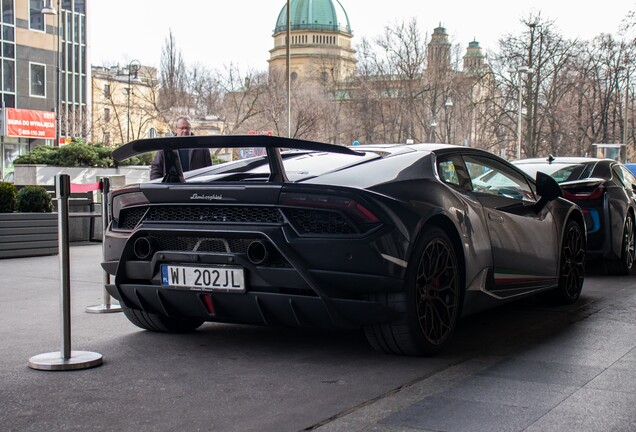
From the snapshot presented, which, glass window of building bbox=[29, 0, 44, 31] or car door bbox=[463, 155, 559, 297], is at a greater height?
glass window of building bbox=[29, 0, 44, 31]

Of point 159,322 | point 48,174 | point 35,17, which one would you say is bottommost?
point 159,322

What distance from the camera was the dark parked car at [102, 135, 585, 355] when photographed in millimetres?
5020

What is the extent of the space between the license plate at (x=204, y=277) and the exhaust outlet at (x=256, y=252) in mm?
97

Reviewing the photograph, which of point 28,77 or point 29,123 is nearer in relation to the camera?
point 29,123

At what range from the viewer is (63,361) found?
5258 millimetres

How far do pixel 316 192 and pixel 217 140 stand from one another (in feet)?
2.18

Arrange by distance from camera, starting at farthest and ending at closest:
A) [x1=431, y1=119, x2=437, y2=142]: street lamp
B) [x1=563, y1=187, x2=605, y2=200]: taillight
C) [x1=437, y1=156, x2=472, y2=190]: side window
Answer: [x1=431, y1=119, x2=437, y2=142]: street lamp → [x1=563, y1=187, x2=605, y2=200]: taillight → [x1=437, y1=156, x2=472, y2=190]: side window

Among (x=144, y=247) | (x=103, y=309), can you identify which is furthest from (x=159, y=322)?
(x=103, y=309)

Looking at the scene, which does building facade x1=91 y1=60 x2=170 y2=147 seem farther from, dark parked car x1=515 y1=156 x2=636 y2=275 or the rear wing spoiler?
the rear wing spoiler

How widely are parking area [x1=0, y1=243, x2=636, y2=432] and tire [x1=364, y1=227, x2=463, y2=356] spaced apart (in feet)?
0.37

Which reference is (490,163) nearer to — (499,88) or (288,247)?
(288,247)

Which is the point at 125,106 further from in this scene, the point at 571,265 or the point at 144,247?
the point at 144,247

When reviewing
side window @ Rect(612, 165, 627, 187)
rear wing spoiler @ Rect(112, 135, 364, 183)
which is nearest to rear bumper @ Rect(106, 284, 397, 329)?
rear wing spoiler @ Rect(112, 135, 364, 183)

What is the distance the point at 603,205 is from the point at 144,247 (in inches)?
252
